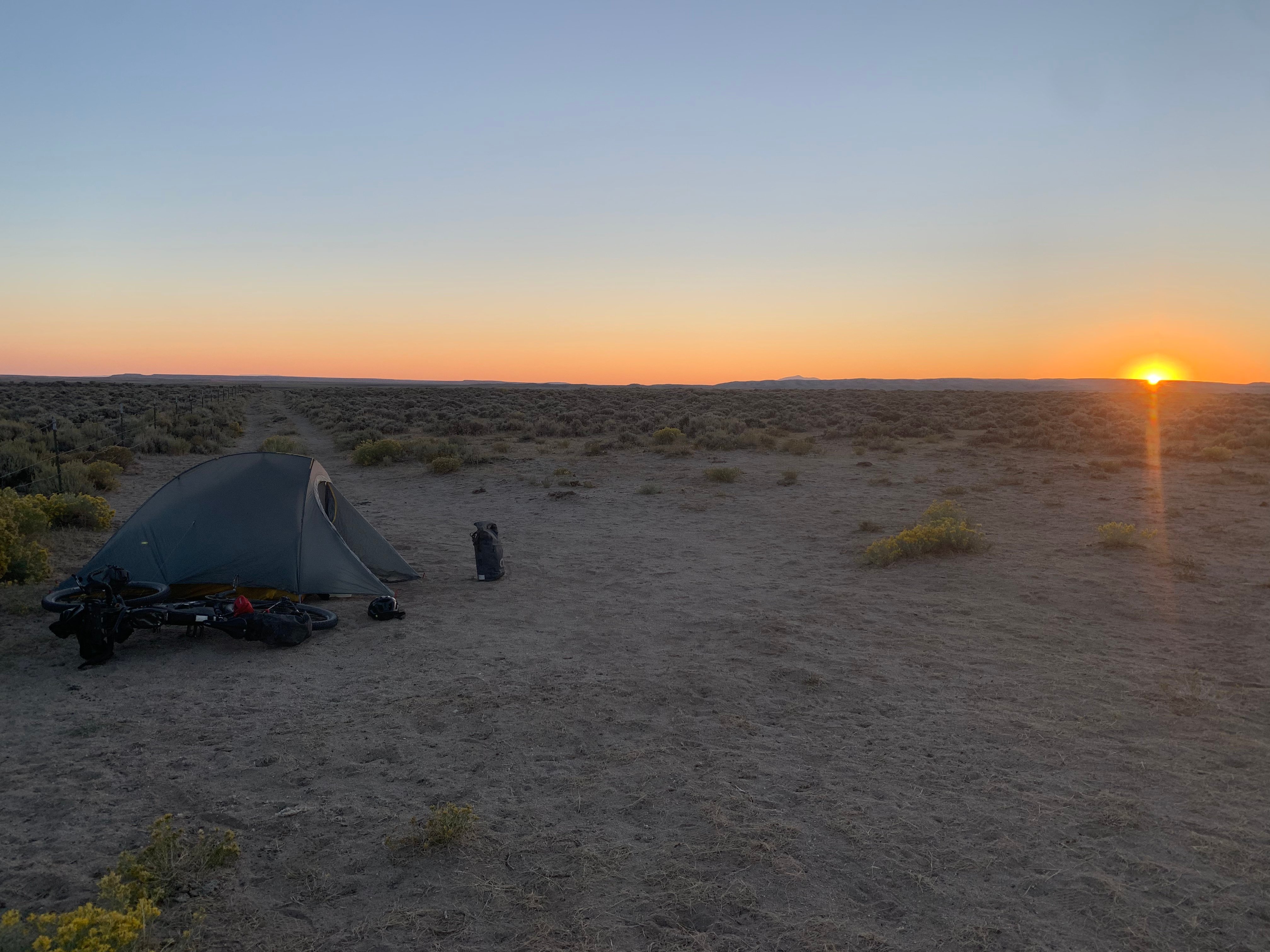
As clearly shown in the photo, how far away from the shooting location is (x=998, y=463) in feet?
69.6

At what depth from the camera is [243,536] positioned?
8703 mm

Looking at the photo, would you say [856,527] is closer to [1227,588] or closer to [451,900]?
[1227,588]

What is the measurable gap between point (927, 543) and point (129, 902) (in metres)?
9.85

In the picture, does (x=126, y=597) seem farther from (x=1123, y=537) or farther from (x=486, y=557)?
(x=1123, y=537)

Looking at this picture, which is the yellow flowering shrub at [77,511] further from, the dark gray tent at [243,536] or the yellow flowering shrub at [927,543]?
the yellow flowering shrub at [927,543]

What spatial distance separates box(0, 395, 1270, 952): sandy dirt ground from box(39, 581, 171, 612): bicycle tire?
411mm

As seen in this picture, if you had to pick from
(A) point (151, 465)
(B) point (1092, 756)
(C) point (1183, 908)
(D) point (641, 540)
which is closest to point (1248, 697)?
(B) point (1092, 756)

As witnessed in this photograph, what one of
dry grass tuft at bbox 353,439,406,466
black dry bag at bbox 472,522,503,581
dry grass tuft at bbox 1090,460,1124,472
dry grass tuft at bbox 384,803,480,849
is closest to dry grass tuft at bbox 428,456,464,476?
dry grass tuft at bbox 353,439,406,466

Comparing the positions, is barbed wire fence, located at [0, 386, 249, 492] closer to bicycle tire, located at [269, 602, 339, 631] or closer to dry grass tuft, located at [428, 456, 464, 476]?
bicycle tire, located at [269, 602, 339, 631]

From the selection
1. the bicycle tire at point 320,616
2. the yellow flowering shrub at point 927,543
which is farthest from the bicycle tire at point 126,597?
the yellow flowering shrub at point 927,543

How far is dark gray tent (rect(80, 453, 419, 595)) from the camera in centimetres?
853

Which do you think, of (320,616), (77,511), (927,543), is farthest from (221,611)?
(927,543)

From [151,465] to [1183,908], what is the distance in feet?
75.2

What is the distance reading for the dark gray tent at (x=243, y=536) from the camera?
336 inches
